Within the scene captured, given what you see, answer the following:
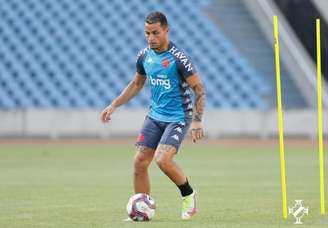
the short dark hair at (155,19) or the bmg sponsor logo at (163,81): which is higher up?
the short dark hair at (155,19)

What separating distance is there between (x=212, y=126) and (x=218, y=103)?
2.06 meters

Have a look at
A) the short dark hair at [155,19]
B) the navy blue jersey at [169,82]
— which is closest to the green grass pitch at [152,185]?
the navy blue jersey at [169,82]

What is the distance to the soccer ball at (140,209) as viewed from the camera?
10.8m

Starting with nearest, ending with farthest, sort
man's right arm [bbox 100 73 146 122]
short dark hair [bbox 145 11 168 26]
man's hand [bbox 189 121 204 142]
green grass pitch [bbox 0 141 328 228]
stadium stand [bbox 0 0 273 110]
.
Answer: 1. man's hand [bbox 189 121 204 142]
2. short dark hair [bbox 145 11 168 26]
3. green grass pitch [bbox 0 141 328 228]
4. man's right arm [bbox 100 73 146 122]
5. stadium stand [bbox 0 0 273 110]

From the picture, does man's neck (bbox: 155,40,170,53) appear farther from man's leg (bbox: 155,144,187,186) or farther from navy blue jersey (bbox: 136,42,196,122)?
man's leg (bbox: 155,144,187,186)

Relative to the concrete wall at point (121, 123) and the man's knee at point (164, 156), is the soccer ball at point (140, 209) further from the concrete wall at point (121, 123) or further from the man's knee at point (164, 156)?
the concrete wall at point (121, 123)

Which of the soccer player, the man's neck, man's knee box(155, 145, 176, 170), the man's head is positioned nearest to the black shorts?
the soccer player

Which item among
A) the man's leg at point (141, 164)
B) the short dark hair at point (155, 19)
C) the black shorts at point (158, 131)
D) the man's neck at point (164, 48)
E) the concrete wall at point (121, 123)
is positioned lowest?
the concrete wall at point (121, 123)

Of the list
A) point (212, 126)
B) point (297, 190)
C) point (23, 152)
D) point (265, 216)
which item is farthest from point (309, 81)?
point (265, 216)

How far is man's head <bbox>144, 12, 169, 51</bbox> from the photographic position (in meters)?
10.7

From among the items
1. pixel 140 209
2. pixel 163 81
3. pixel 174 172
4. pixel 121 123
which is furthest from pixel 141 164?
pixel 121 123

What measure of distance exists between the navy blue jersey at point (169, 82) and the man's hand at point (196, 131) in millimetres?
408

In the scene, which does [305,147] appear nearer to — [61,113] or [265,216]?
[61,113]

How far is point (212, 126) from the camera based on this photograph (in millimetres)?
32000
